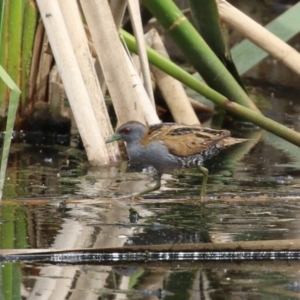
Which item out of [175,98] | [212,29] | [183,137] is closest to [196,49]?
[212,29]

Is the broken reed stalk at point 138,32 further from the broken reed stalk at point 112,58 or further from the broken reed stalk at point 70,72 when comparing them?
the broken reed stalk at point 70,72

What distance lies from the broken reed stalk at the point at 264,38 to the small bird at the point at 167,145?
4.75 ft

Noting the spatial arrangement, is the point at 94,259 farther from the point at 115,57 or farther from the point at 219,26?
the point at 219,26

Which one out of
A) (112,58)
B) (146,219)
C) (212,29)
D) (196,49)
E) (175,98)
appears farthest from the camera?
(175,98)

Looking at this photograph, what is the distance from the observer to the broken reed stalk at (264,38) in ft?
22.7

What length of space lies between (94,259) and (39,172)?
7.27ft

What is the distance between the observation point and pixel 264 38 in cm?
693

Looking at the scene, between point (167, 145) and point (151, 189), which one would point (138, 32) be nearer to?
point (167, 145)

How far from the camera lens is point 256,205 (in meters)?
5.38

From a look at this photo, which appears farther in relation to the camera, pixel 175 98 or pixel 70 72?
pixel 175 98

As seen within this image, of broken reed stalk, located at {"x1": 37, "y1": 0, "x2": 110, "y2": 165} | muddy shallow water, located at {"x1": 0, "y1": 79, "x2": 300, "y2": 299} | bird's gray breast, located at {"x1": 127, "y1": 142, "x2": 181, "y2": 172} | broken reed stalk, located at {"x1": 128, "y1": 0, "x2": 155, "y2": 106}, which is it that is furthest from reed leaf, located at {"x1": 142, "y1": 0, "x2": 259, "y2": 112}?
bird's gray breast, located at {"x1": 127, "y1": 142, "x2": 181, "y2": 172}

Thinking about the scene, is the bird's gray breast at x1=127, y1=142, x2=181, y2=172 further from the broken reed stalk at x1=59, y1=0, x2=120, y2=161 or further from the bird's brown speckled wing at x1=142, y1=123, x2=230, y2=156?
the broken reed stalk at x1=59, y1=0, x2=120, y2=161

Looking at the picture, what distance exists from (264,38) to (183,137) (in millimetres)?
1633

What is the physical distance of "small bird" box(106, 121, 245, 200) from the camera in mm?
5547
